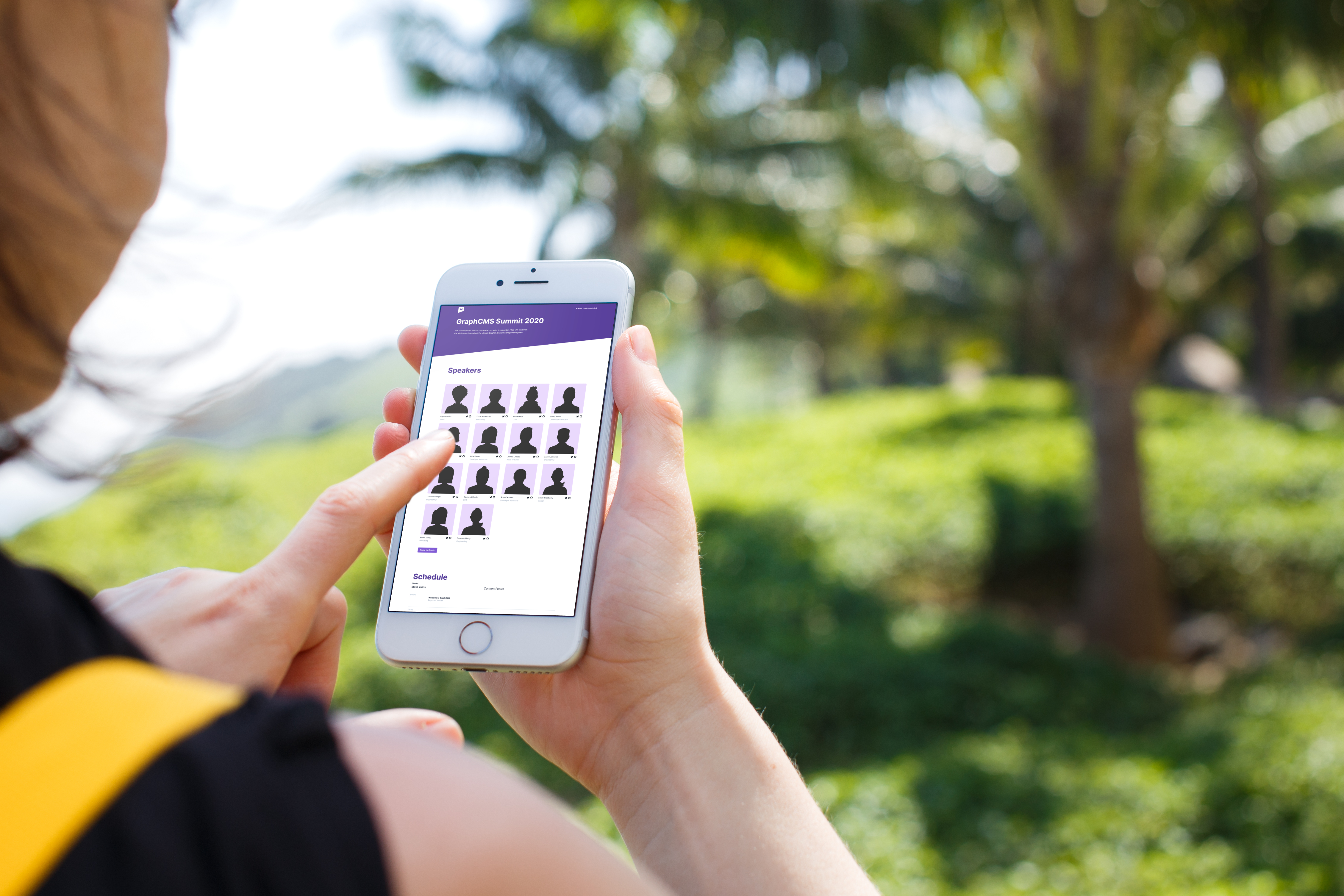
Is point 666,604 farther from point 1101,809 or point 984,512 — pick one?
point 984,512

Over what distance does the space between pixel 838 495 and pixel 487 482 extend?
774cm

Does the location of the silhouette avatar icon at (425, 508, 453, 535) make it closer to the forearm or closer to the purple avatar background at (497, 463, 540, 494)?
the purple avatar background at (497, 463, 540, 494)

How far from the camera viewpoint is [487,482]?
4.73ft

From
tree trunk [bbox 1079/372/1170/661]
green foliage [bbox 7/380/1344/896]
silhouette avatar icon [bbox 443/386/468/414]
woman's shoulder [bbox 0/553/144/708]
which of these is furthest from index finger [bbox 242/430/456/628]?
tree trunk [bbox 1079/372/1170/661]

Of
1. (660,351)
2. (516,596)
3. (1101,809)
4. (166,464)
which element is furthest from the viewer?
(660,351)

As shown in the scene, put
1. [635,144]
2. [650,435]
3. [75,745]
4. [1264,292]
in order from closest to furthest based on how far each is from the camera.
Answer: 1. [75,745]
2. [650,435]
3. [635,144]
4. [1264,292]

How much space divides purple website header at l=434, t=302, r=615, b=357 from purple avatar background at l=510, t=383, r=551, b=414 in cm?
8

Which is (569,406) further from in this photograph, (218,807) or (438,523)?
(218,807)

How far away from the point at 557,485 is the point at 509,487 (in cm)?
7

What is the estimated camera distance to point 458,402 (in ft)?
4.91

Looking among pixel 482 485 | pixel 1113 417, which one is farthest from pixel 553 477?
pixel 1113 417

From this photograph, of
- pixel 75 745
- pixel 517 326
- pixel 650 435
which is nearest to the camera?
pixel 75 745

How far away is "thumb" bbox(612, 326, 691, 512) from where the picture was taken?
1330mm

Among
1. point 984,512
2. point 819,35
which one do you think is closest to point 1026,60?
point 819,35
